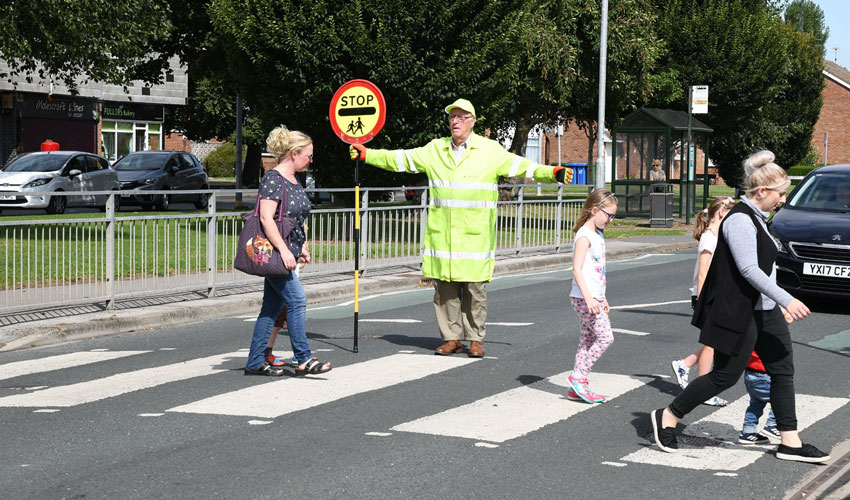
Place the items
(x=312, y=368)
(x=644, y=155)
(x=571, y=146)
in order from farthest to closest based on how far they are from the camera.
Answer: (x=571, y=146) → (x=644, y=155) → (x=312, y=368)

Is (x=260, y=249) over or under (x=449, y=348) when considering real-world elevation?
over

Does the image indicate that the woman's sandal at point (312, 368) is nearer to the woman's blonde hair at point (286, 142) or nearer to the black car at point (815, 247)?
the woman's blonde hair at point (286, 142)

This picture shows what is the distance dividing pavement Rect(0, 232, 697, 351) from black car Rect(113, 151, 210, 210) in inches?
585

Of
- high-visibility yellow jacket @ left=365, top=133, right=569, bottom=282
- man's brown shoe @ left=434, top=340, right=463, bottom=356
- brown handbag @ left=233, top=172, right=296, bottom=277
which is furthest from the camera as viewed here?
man's brown shoe @ left=434, top=340, right=463, bottom=356

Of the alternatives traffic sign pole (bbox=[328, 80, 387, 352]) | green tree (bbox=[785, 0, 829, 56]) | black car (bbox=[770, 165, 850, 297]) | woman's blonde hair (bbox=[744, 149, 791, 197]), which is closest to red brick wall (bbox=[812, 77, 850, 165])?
green tree (bbox=[785, 0, 829, 56])

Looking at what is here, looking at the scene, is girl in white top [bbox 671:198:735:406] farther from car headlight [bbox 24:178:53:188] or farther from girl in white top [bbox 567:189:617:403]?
car headlight [bbox 24:178:53:188]

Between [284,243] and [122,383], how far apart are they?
1561 millimetres

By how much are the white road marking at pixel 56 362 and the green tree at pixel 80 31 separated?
425 inches

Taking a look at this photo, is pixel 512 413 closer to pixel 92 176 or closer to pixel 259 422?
pixel 259 422

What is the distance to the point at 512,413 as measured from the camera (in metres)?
7.10

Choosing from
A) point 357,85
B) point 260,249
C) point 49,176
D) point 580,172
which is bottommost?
point 260,249

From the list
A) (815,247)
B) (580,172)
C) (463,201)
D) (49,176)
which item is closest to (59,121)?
(49,176)

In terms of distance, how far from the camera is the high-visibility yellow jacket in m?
8.82

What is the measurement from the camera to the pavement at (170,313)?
1025 cm
